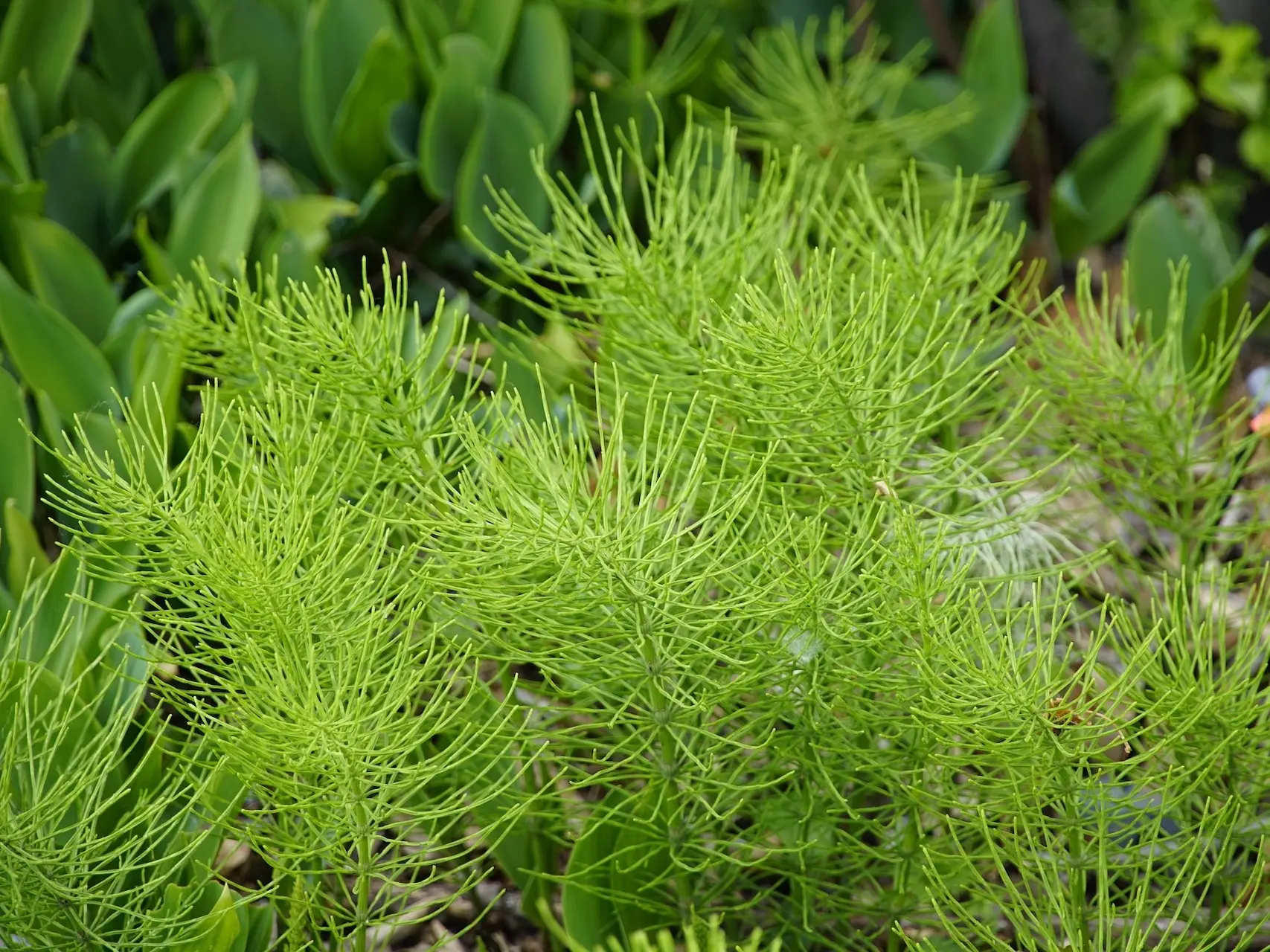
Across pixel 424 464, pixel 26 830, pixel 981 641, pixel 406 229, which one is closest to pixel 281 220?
pixel 406 229

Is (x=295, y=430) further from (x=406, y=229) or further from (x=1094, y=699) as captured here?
(x=406, y=229)

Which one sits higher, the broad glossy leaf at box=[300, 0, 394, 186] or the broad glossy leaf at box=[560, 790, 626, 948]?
the broad glossy leaf at box=[300, 0, 394, 186]

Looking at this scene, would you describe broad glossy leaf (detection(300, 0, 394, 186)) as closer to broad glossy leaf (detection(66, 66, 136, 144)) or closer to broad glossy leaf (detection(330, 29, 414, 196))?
broad glossy leaf (detection(330, 29, 414, 196))

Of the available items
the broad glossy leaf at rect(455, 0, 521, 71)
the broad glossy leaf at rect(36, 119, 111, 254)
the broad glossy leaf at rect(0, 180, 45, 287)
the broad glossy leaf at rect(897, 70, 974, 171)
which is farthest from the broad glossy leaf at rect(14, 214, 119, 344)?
the broad glossy leaf at rect(897, 70, 974, 171)

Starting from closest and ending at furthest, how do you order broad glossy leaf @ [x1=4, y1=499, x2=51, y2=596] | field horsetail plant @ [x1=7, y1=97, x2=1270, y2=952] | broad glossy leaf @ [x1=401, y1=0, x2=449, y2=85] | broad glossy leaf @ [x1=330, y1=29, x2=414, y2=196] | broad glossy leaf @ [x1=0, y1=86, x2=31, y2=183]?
field horsetail plant @ [x1=7, y1=97, x2=1270, y2=952], broad glossy leaf @ [x1=4, y1=499, x2=51, y2=596], broad glossy leaf @ [x1=0, y1=86, x2=31, y2=183], broad glossy leaf @ [x1=330, y1=29, x2=414, y2=196], broad glossy leaf @ [x1=401, y1=0, x2=449, y2=85]

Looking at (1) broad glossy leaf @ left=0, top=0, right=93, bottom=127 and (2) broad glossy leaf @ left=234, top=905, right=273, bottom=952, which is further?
(1) broad glossy leaf @ left=0, top=0, right=93, bottom=127

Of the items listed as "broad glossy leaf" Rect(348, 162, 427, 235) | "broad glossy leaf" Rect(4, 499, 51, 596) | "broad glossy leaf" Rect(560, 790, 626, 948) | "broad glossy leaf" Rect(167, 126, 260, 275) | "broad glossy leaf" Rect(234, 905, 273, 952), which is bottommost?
"broad glossy leaf" Rect(234, 905, 273, 952)
